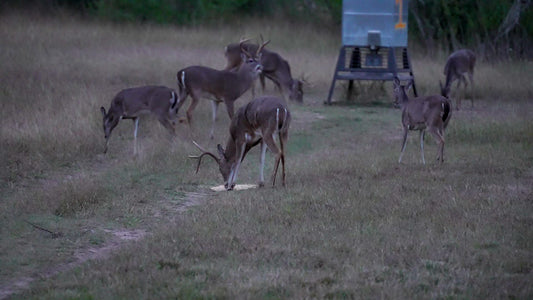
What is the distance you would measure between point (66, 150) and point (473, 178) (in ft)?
20.9

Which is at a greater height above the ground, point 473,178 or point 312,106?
point 473,178

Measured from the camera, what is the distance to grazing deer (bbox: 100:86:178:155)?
43.8 feet

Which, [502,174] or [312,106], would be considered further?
[312,106]

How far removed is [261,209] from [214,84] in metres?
6.96

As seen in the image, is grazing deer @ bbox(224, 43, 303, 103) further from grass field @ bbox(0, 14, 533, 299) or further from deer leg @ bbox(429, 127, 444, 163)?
deer leg @ bbox(429, 127, 444, 163)

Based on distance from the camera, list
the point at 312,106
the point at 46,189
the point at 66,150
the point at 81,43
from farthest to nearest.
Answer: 1. the point at 81,43
2. the point at 312,106
3. the point at 66,150
4. the point at 46,189

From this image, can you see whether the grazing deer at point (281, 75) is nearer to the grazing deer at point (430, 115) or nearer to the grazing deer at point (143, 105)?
the grazing deer at point (143, 105)

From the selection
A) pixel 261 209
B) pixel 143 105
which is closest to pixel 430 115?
pixel 261 209

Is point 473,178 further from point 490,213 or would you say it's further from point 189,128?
point 189,128

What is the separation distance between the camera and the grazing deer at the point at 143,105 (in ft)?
43.8

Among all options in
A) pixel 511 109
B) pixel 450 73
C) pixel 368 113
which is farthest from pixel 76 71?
pixel 511 109

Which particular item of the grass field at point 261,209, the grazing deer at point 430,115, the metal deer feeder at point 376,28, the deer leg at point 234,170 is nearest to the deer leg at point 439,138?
the grazing deer at point 430,115

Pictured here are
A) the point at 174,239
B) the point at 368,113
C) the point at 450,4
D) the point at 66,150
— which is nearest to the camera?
the point at 174,239

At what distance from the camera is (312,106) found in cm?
1923
